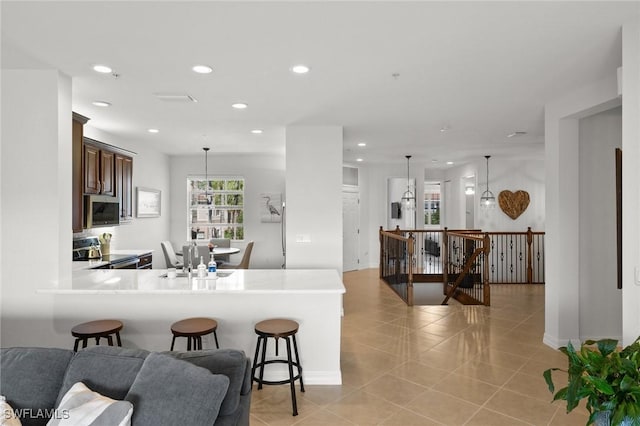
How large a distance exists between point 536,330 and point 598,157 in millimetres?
2122

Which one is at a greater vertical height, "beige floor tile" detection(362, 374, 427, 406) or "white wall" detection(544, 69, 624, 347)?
"white wall" detection(544, 69, 624, 347)

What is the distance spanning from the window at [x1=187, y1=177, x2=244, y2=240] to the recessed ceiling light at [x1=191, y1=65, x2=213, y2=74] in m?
4.82

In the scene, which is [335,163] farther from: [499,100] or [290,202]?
[499,100]

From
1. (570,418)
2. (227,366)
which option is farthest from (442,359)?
(227,366)

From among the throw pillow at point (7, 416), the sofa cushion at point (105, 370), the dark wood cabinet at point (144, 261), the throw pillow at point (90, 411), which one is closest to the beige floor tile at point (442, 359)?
the sofa cushion at point (105, 370)

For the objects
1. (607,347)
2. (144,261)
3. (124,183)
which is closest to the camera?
(607,347)

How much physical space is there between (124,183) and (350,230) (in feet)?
16.2

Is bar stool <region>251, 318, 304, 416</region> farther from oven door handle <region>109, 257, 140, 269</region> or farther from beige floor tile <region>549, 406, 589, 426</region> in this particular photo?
oven door handle <region>109, 257, 140, 269</region>

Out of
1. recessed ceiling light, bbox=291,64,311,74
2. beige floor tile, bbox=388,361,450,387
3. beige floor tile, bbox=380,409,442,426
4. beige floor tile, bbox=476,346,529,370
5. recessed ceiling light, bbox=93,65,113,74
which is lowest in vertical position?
beige floor tile, bbox=380,409,442,426

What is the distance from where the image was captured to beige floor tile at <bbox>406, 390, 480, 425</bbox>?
8.73 ft

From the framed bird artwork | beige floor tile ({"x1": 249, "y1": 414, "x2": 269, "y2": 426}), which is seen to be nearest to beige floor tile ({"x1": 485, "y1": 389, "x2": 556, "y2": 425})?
beige floor tile ({"x1": 249, "y1": 414, "x2": 269, "y2": 426})

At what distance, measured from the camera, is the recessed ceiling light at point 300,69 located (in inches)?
116

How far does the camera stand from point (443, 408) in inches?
110

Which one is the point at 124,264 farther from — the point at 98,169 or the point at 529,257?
the point at 529,257
